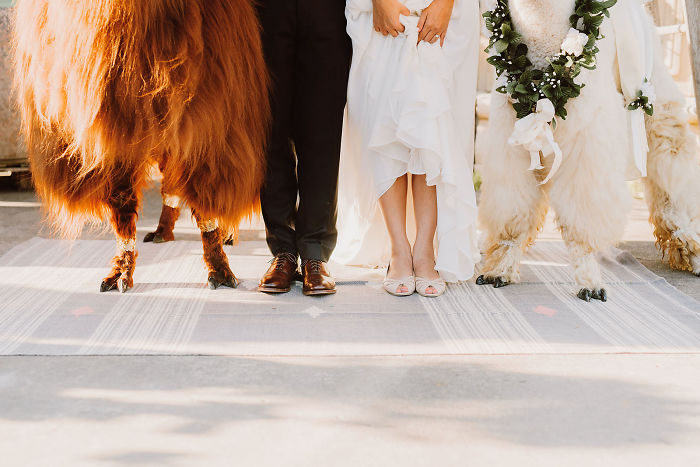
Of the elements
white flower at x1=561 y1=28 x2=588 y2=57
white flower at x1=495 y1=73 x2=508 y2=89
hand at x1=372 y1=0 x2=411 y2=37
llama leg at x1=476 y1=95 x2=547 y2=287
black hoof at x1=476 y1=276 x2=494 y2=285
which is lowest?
black hoof at x1=476 y1=276 x2=494 y2=285

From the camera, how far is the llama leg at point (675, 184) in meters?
3.20

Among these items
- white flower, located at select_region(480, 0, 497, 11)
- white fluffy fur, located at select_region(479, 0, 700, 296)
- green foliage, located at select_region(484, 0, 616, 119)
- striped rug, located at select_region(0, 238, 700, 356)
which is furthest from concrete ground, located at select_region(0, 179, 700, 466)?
white flower, located at select_region(480, 0, 497, 11)

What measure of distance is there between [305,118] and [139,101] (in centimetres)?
69

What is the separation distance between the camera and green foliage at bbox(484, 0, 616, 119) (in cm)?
270

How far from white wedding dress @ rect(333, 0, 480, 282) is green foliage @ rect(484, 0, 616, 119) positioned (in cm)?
15

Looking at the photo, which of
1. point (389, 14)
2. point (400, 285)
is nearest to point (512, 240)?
point (400, 285)

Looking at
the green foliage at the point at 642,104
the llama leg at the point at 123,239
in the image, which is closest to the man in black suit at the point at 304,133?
the llama leg at the point at 123,239

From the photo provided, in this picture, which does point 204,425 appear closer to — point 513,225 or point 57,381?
point 57,381

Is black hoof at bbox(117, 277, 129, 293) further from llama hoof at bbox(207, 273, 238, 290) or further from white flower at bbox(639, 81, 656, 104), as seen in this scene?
white flower at bbox(639, 81, 656, 104)

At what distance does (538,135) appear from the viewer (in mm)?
2797

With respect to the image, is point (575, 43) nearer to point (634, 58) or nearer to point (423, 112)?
point (634, 58)

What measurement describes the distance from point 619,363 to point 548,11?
53.6 inches

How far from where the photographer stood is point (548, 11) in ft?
9.02

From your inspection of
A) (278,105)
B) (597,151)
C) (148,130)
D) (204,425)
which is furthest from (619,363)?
(148,130)
